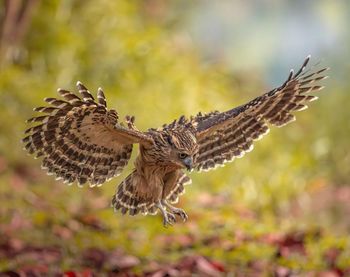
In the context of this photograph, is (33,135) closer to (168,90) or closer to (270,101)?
(270,101)

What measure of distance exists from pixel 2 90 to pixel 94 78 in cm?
141

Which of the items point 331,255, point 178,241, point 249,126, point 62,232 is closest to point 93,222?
point 62,232

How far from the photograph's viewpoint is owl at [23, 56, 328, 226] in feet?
15.4

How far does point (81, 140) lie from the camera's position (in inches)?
195

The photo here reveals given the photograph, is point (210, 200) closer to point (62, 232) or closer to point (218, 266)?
point (62, 232)

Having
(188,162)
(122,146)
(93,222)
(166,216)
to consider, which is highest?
(93,222)

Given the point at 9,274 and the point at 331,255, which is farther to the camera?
the point at 331,255

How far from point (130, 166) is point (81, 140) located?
363 cm

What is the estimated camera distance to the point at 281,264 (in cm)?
604

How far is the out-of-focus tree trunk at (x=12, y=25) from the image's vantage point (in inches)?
342

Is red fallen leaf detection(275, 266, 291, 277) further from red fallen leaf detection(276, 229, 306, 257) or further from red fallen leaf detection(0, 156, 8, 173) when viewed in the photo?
red fallen leaf detection(0, 156, 8, 173)

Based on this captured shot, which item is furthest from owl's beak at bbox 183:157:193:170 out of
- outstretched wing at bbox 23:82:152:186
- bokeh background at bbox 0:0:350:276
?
bokeh background at bbox 0:0:350:276

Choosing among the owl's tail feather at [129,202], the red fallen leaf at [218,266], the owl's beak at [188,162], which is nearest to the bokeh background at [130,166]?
the red fallen leaf at [218,266]

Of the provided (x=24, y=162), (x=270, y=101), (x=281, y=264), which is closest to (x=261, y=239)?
(x=281, y=264)
